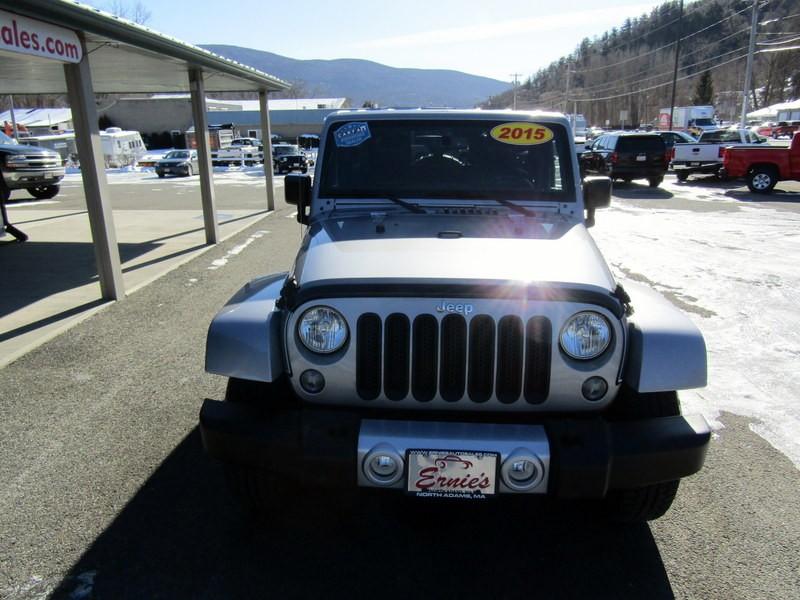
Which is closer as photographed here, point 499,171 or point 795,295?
point 499,171

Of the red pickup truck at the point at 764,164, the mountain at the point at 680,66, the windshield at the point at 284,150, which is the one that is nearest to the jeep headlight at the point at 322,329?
the red pickup truck at the point at 764,164

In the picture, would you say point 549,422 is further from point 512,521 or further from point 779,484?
point 779,484

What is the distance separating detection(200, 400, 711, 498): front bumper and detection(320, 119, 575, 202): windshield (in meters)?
1.71

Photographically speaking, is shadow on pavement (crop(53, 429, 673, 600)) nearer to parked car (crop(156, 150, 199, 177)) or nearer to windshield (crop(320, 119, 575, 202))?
windshield (crop(320, 119, 575, 202))

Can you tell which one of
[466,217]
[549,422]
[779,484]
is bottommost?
[779,484]

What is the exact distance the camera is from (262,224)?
523 inches

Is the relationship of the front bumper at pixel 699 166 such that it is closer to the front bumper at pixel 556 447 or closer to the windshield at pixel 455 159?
the windshield at pixel 455 159

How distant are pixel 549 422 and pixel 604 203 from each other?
6.61 ft

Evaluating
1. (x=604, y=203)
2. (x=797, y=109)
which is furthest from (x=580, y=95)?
(x=604, y=203)

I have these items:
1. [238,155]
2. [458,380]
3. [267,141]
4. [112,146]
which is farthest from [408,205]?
[112,146]

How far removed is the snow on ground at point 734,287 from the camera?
434 centimetres

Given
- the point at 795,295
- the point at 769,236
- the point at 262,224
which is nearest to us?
the point at 795,295

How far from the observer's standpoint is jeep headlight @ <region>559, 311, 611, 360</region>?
2422 mm

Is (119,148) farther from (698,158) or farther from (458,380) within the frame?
(458,380)
